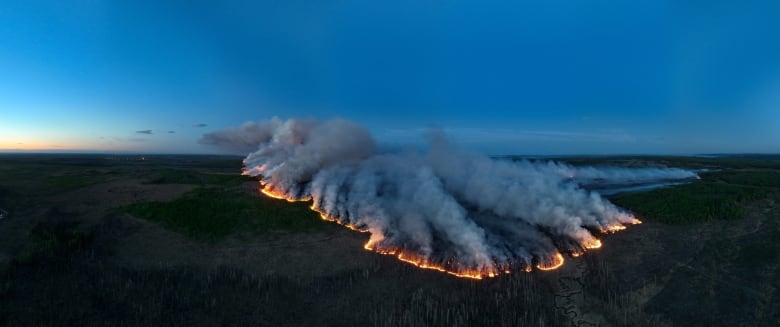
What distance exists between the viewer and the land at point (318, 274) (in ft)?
126

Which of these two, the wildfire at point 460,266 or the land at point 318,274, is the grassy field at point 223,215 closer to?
the land at point 318,274

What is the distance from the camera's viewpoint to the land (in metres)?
38.3

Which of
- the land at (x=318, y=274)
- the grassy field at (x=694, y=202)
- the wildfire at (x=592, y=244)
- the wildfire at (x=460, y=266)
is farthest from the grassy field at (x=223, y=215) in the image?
the grassy field at (x=694, y=202)

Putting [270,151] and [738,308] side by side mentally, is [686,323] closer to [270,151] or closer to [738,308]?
[738,308]

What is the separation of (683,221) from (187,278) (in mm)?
72688

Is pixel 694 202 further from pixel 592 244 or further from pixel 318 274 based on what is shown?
pixel 318 274

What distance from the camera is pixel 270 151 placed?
9988cm

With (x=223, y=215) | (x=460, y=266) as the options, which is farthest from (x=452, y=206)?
(x=223, y=215)

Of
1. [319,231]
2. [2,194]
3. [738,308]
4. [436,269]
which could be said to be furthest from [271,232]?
[738,308]

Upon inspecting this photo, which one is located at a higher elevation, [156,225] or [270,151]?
[270,151]

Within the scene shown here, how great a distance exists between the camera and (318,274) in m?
47.3

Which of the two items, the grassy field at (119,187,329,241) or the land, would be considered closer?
the land

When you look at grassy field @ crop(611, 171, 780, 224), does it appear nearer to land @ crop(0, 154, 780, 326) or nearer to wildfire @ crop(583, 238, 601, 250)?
land @ crop(0, 154, 780, 326)

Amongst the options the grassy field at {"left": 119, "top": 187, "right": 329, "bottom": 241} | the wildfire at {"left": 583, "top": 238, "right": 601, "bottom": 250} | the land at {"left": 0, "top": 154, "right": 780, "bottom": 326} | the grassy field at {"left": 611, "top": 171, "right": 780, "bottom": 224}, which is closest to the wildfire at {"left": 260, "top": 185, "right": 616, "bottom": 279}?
the wildfire at {"left": 583, "top": 238, "right": 601, "bottom": 250}
